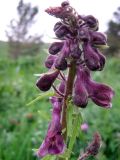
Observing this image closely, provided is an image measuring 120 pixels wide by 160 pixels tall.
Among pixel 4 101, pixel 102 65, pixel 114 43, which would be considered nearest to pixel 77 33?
pixel 102 65

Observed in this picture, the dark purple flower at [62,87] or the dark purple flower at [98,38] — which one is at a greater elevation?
the dark purple flower at [98,38]

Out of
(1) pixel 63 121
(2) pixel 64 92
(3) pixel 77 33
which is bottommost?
(1) pixel 63 121

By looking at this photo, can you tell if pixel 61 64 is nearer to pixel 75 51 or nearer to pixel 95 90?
pixel 75 51

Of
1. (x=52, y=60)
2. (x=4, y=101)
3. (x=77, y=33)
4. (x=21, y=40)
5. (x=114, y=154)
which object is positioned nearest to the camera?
(x=77, y=33)

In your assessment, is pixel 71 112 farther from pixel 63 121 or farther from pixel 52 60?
pixel 52 60

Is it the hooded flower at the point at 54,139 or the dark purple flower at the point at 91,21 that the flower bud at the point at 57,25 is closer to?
the dark purple flower at the point at 91,21

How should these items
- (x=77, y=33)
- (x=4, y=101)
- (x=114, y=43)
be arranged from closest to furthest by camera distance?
(x=77, y=33) → (x=4, y=101) → (x=114, y=43)

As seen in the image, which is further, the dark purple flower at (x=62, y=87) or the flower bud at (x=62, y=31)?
the dark purple flower at (x=62, y=87)

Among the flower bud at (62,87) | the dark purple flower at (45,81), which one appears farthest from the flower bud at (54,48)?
the flower bud at (62,87)
